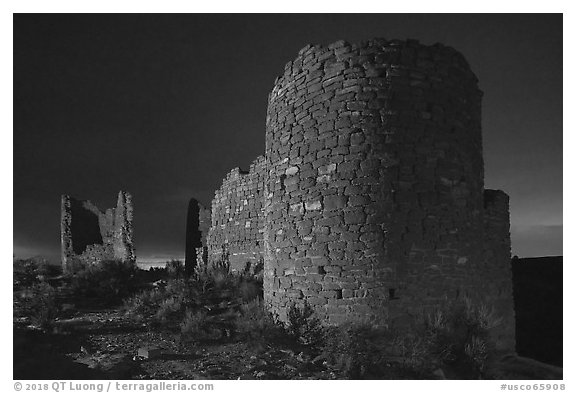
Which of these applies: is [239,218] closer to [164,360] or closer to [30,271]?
[30,271]

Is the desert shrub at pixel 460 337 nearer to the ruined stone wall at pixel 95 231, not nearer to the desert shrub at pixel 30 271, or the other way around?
the desert shrub at pixel 30 271

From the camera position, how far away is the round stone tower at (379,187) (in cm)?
655

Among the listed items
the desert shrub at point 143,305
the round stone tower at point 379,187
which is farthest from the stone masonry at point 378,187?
the desert shrub at point 143,305

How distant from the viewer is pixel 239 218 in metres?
13.0

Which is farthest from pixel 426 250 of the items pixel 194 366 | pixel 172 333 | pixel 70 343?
pixel 70 343

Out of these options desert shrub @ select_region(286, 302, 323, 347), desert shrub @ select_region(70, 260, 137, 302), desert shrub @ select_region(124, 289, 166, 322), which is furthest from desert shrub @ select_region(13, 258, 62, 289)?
desert shrub @ select_region(286, 302, 323, 347)

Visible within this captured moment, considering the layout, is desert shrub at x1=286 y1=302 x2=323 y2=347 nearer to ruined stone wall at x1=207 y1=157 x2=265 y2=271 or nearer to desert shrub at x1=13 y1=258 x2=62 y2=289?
ruined stone wall at x1=207 y1=157 x2=265 y2=271

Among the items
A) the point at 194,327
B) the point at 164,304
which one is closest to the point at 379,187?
the point at 194,327

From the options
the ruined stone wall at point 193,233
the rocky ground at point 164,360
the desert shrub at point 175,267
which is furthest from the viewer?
the ruined stone wall at point 193,233

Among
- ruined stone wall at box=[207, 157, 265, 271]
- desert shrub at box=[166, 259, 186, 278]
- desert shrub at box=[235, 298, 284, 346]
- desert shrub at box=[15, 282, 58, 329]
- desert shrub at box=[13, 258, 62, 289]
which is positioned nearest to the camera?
desert shrub at box=[235, 298, 284, 346]

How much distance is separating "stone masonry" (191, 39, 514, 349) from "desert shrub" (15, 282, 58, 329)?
416 centimetres

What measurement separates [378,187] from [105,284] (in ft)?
25.6

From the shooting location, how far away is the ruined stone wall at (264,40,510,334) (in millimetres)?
6551

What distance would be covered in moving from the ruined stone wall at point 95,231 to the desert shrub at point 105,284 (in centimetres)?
312
